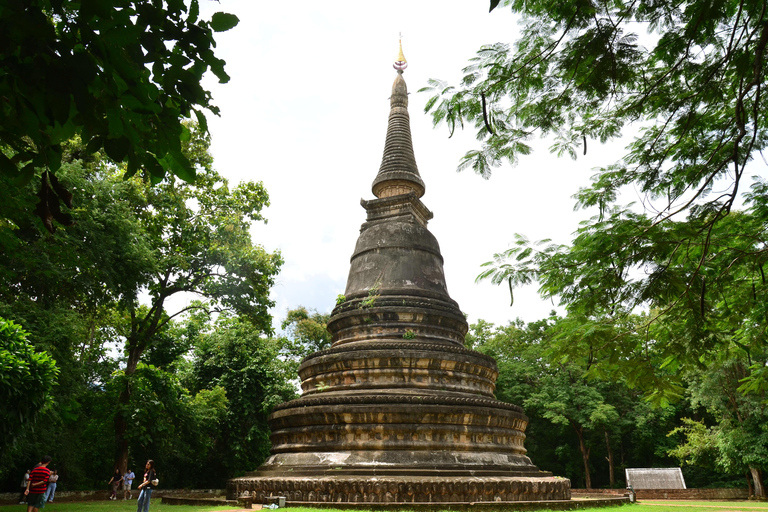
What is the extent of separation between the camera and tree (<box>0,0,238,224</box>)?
2.43 m

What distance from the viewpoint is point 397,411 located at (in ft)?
41.0

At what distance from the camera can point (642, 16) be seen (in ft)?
16.8

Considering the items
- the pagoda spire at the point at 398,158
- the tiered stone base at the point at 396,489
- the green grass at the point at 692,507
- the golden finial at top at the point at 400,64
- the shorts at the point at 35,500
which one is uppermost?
the golden finial at top at the point at 400,64

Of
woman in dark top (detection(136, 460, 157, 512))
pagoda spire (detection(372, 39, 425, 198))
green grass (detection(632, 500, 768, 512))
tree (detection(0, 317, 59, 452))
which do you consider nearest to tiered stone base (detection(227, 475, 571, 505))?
woman in dark top (detection(136, 460, 157, 512))

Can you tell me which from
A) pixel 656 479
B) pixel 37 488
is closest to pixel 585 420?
pixel 656 479

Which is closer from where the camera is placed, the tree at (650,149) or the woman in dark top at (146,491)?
the tree at (650,149)

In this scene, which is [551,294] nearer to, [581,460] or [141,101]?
[141,101]

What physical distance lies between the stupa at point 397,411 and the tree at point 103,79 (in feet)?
31.4

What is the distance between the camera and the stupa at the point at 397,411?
11414 millimetres

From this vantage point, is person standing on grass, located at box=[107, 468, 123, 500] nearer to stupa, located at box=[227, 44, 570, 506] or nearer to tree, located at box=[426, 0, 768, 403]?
stupa, located at box=[227, 44, 570, 506]

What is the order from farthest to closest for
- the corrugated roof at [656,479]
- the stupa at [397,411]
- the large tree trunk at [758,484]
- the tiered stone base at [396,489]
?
the corrugated roof at [656,479] → the large tree trunk at [758,484] → the stupa at [397,411] → the tiered stone base at [396,489]

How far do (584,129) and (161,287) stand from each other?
688 inches

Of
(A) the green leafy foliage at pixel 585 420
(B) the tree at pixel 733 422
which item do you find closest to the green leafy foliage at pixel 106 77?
(B) the tree at pixel 733 422

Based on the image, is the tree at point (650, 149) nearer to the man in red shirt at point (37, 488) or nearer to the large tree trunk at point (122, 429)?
the man in red shirt at point (37, 488)
